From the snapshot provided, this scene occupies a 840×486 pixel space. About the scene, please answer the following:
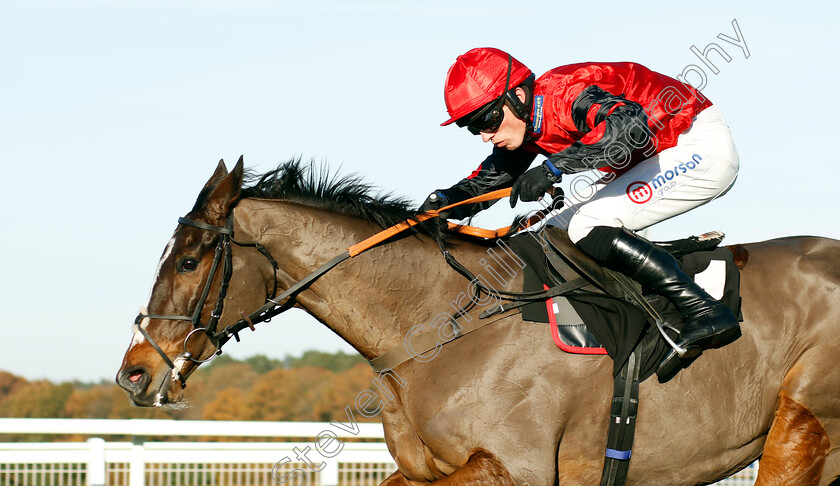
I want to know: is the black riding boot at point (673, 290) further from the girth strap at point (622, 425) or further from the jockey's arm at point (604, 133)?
the jockey's arm at point (604, 133)

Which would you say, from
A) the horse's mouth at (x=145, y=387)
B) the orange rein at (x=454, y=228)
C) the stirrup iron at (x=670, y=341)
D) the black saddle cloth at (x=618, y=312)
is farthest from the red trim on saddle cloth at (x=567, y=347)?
the horse's mouth at (x=145, y=387)

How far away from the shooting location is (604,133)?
3.38 metres

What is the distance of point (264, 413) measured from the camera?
1334cm

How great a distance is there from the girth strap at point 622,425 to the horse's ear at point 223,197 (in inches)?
70.9

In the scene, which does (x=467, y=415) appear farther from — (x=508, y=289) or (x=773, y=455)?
(x=773, y=455)

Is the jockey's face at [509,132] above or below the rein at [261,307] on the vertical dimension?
above

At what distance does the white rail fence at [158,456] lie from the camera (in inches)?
222

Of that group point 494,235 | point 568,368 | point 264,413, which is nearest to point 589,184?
point 494,235

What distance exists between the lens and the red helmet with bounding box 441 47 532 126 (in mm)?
Answer: 3730

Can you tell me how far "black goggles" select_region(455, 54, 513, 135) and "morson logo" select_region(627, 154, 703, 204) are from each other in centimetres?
66

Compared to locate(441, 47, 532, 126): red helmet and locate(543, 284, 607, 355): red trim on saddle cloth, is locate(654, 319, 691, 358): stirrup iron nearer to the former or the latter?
locate(543, 284, 607, 355): red trim on saddle cloth

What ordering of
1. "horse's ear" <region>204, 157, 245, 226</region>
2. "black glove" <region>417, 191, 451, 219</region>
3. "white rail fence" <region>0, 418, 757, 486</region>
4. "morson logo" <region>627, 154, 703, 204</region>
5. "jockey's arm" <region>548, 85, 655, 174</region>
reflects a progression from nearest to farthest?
"jockey's arm" <region>548, 85, 655, 174</region> → "horse's ear" <region>204, 157, 245, 226</region> → "morson logo" <region>627, 154, 703, 204</region> → "black glove" <region>417, 191, 451, 219</region> → "white rail fence" <region>0, 418, 757, 486</region>

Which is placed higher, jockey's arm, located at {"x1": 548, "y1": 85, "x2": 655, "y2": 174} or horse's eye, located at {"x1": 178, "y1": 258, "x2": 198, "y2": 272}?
jockey's arm, located at {"x1": 548, "y1": 85, "x2": 655, "y2": 174}

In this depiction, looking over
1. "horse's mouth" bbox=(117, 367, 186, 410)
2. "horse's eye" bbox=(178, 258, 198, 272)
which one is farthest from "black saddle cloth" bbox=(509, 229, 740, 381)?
"horse's mouth" bbox=(117, 367, 186, 410)
